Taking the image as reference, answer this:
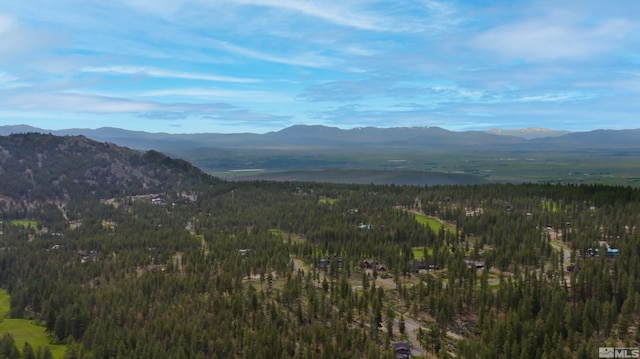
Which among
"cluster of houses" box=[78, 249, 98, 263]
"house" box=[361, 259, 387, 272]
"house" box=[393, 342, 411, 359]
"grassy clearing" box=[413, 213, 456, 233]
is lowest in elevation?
"house" box=[393, 342, 411, 359]

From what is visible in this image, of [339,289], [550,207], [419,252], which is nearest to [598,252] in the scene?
[419,252]

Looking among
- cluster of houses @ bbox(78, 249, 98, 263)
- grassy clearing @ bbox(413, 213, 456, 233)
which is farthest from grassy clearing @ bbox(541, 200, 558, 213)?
cluster of houses @ bbox(78, 249, 98, 263)

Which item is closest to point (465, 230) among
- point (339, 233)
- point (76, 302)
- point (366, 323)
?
point (339, 233)

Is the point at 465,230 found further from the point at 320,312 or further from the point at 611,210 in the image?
the point at 320,312

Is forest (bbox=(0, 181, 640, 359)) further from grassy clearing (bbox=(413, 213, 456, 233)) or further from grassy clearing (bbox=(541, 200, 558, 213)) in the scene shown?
grassy clearing (bbox=(541, 200, 558, 213))

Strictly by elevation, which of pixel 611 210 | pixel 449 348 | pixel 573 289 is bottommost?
pixel 449 348

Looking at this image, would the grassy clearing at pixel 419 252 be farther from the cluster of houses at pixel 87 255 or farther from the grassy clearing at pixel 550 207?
the cluster of houses at pixel 87 255
